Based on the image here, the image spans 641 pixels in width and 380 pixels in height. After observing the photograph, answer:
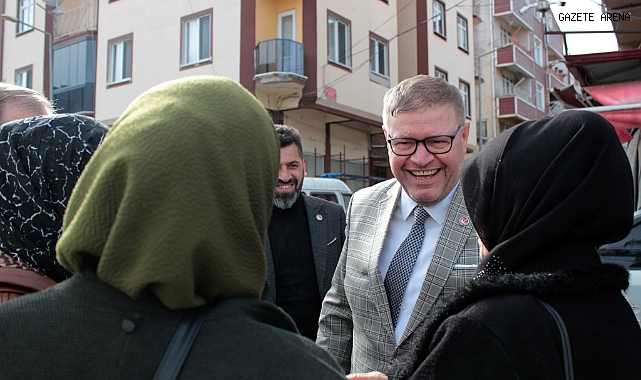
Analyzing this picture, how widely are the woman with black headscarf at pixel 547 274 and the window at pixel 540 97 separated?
35333 mm

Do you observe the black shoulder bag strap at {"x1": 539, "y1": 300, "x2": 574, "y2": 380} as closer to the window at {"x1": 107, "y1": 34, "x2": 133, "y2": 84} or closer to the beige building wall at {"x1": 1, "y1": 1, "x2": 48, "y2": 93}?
the window at {"x1": 107, "y1": 34, "x2": 133, "y2": 84}

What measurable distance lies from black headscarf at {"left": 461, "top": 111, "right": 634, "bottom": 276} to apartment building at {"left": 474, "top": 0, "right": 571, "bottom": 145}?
88.5 feet

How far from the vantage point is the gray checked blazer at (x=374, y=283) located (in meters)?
2.13

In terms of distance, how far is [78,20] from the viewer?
19.9 m

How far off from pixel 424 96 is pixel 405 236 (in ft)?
2.06

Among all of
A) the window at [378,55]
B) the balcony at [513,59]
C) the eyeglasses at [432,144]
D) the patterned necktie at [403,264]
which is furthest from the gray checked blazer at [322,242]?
the balcony at [513,59]

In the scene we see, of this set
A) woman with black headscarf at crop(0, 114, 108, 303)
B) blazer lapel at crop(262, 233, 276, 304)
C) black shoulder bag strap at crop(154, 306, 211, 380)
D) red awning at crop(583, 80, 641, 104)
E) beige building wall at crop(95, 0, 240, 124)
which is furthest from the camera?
beige building wall at crop(95, 0, 240, 124)

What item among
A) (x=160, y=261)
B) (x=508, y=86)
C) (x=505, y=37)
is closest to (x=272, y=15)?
(x=160, y=261)

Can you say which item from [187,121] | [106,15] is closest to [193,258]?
[187,121]

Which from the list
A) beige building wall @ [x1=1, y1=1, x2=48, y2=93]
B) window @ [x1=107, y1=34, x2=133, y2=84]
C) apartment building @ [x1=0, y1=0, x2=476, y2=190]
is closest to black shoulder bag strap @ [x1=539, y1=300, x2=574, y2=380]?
apartment building @ [x1=0, y1=0, x2=476, y2=190]

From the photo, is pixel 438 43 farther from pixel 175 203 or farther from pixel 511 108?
pixel 175 203

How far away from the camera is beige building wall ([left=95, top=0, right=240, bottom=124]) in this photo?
1529 cm

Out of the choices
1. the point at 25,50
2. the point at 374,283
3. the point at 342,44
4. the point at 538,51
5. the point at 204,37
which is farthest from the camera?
the point at 538,51

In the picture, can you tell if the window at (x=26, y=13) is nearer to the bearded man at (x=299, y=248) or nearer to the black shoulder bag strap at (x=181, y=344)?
the bearded man at (x=299, y=248)
